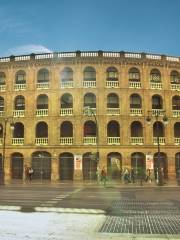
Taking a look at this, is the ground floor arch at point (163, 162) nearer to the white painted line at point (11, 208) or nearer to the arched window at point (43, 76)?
the arched window at point (43, 76)

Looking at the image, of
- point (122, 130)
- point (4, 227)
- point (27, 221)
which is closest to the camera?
point (4, 227)

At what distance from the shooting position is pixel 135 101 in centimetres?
4856

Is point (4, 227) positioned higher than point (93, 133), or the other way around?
point (93, 133)

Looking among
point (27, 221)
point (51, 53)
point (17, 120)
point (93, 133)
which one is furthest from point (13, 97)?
point (27, 221)

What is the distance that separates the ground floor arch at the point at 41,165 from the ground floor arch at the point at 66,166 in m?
Answer: 1.42

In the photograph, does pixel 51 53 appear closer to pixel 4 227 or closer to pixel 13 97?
pixel 13 97

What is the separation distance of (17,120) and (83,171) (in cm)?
976

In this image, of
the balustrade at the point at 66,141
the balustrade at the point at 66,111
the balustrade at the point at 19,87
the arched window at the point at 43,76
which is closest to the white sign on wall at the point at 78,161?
the balustrade at the point at 66,141

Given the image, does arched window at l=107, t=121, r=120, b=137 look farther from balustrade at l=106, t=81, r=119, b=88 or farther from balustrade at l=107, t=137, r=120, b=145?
balustrade at l=106, t=81, r=119, b=88

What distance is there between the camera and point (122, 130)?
47.3 meters

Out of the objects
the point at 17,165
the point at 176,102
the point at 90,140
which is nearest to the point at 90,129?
the point at 90,140

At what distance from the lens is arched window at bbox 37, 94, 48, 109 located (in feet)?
160

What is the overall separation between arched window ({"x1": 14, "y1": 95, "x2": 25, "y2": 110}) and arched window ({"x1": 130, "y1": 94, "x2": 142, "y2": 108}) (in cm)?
1275

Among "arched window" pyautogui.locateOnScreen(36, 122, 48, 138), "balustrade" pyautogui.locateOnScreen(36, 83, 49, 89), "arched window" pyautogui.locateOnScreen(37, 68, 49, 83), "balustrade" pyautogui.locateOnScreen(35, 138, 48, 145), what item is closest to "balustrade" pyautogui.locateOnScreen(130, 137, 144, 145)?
"balustrade" pyautogui.locateOnScreen(35, 138, 48, 145)
